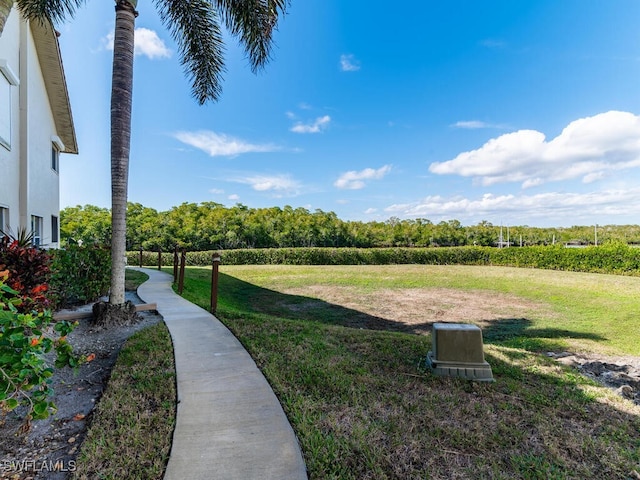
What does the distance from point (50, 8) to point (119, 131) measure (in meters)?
3.46

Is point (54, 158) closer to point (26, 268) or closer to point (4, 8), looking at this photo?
point (4, 8)

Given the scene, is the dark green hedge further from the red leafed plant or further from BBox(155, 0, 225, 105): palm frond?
the red leafed plant

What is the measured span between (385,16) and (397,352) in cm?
1178

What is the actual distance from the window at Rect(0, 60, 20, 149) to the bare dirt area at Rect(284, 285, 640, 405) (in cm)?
921

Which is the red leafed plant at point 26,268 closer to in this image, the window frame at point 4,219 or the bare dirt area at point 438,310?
the window frame at point 4,219

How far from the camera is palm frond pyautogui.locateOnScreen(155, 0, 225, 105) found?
22.7 feet

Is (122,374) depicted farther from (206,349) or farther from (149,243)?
(149,243)

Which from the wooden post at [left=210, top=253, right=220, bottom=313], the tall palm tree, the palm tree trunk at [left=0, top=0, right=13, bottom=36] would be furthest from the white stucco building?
the wooden post at [left=210, top=253, right=220, bottom=313]

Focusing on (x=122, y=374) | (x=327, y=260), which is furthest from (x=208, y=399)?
(x=327, y=260)

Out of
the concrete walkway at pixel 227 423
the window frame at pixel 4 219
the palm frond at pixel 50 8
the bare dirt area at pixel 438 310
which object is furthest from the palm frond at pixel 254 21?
the bare dirt area at pixel 438 310

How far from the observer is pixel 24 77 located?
28.8ft

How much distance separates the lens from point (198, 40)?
23.9 feet

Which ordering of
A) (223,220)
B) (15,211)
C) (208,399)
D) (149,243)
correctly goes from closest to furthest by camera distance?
(208,399), (15,211), (149,243), (223,220)

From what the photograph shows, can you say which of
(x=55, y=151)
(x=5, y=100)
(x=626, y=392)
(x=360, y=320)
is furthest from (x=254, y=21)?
(x=55, y=151)
